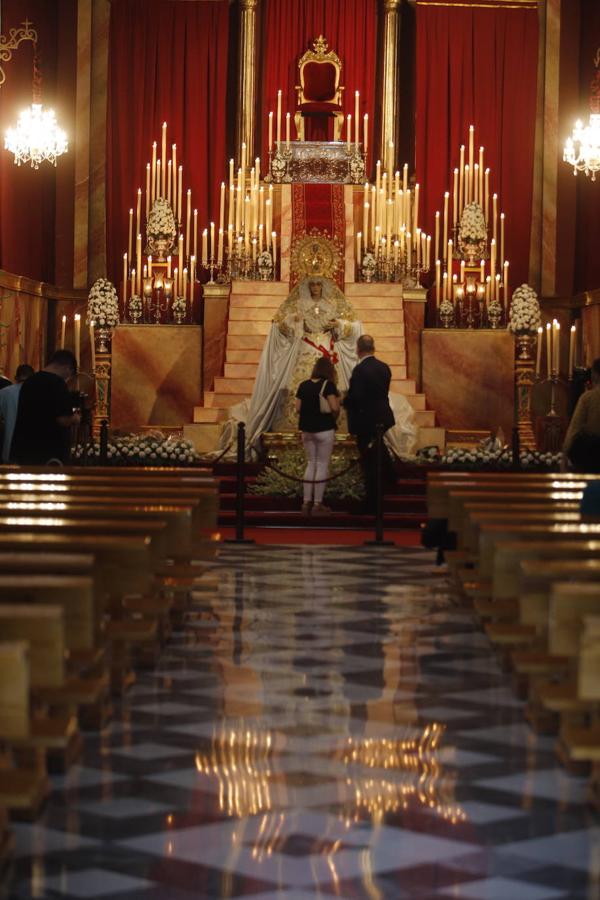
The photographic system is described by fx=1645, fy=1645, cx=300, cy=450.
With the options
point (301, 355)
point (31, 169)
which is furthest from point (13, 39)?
point (301, 355)

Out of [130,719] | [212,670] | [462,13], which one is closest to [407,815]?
[130,719]

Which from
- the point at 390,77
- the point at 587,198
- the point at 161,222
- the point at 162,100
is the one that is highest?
the point at 390,77

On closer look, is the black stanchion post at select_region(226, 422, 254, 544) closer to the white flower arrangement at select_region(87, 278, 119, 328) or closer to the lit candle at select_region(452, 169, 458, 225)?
the white flower arrangement at select_region(87, 278, 119, 328)

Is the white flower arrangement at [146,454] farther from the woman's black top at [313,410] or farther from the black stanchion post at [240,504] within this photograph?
the black stanchion post at [240,504]

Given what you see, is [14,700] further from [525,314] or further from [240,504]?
[525,314]

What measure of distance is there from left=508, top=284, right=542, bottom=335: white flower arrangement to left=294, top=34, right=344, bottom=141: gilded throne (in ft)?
13.2

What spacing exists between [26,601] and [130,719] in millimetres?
1613

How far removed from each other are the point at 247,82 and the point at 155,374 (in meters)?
3.89

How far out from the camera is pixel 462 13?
2022 cm

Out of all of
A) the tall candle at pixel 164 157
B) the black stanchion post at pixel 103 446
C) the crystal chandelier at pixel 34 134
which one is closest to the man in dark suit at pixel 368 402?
the black stanchion post at pixel 103 446

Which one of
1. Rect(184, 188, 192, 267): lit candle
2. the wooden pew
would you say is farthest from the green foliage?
the wooden pew

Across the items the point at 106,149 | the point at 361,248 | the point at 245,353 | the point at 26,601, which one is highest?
the point at 106,149

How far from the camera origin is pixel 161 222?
19.1 metres

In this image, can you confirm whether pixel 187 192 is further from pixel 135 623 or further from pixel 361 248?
pixel 135 623
